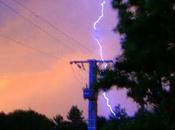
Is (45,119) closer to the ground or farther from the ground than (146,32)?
farther from the ground

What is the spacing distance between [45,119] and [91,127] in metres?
6.46

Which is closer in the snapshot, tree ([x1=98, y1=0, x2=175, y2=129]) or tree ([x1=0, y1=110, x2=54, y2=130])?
tree ([x1=98, y1=0, x2=175, y2=129])

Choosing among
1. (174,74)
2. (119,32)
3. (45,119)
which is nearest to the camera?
(174,74)

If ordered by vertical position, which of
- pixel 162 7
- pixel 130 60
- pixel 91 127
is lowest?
pixel 130 60

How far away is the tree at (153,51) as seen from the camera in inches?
549

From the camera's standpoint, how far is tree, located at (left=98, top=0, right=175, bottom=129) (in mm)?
13953

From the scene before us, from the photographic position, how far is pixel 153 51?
13961mm

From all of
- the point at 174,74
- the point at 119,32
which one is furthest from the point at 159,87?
the point at 119,32

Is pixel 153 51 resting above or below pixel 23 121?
below

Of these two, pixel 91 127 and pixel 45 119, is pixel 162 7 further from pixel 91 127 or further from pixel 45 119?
pixel 45 119

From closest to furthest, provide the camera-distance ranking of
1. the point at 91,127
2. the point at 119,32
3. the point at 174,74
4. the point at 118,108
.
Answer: the point at 174,74 < the point at 119,32 < the point at 118,108 < the point at 91,127

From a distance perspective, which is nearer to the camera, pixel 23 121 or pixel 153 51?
pixel 153 51

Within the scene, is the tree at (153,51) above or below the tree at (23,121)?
below

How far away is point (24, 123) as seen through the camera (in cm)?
4481
